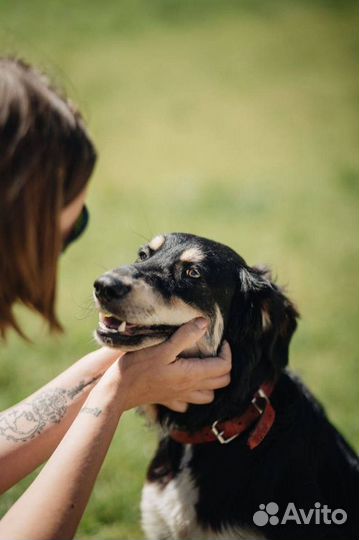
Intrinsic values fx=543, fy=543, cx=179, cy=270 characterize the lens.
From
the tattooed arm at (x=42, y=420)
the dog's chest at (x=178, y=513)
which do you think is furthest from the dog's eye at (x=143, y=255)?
the dog's chest at (x=178, y=513)

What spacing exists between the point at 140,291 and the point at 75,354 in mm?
2830

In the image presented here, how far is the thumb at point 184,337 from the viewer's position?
2510mm

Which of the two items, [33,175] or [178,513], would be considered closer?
[33,175]

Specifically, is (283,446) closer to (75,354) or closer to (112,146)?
(75,354)

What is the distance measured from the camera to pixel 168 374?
8.21ft

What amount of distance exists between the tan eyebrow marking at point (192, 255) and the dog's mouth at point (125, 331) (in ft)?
1.22

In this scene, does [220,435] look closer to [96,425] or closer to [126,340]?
[126,340]

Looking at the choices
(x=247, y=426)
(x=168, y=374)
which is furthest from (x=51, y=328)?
(x=247, y=426)

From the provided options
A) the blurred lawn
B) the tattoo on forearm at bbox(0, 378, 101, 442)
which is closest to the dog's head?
the tattoo on forearm at bbox(0, 378, 101, 442)

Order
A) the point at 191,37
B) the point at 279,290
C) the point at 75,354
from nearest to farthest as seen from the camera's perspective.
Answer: the point at 279,290 < the point at 75,354 < the point at 191,37

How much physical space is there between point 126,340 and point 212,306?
0.55m

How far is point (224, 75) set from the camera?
52.1ft

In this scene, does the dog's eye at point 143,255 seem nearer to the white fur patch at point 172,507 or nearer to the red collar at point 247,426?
the red collar at point 247,426

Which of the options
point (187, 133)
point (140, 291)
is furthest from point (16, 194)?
point (187, 133)
